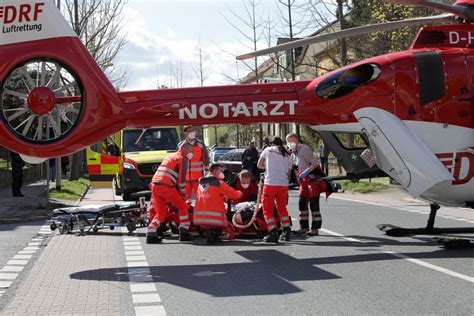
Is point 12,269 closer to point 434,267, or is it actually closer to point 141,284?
point 141,284

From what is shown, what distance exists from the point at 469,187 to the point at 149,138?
45.1 feet

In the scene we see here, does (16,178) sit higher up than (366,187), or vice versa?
(16,178)

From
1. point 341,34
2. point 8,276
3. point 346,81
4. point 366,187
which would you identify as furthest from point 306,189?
→ point 366,187

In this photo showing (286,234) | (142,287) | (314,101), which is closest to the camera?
(142,287)

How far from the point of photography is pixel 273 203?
12.4 metres

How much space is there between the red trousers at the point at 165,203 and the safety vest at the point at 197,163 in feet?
2.91

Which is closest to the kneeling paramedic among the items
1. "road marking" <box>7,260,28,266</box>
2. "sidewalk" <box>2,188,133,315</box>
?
"sidewalk" <box>2,188,133,315</box>

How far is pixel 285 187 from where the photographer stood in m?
12.4

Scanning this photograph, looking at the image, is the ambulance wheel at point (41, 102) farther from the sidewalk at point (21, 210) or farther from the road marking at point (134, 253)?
the sidewalk at point (21, 210)

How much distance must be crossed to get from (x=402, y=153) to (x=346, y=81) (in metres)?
1.53

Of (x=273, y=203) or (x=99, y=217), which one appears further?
(x=99, y=217)

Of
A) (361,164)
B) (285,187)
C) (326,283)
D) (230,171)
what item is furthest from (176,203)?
(230,171)

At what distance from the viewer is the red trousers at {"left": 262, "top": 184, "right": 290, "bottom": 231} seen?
12203 mm

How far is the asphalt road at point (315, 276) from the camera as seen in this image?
733cm
